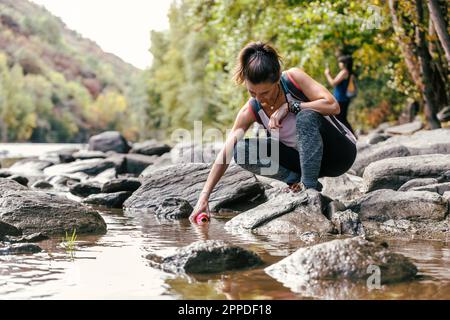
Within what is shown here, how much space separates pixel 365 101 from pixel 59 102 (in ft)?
263

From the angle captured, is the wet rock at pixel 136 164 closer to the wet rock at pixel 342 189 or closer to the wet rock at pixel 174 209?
the wet rock at pixel 342 189

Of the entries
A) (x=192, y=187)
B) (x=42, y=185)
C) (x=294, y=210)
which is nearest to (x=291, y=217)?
(x=294, y=210)

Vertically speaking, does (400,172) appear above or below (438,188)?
above

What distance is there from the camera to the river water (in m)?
3.14

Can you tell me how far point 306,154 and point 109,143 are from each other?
56.7ft

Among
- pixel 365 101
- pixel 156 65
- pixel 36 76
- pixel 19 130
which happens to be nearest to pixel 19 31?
pixel 36 76

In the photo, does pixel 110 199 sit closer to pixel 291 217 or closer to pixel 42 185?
pixel 291 217

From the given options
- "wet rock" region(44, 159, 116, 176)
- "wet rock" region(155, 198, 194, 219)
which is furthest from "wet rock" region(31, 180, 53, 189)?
"wet rock" region(155, 198, 194, 219)

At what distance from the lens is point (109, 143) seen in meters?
22.1

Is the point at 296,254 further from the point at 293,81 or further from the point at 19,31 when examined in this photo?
the point at 19,31

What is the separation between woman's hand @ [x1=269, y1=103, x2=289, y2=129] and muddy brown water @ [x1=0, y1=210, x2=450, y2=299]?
909 millimetres

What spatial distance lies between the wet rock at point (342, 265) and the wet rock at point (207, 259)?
0.26 meters

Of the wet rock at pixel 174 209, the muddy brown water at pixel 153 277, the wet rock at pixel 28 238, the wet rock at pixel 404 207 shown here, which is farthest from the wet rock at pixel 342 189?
the wet rock at pixel 28 238

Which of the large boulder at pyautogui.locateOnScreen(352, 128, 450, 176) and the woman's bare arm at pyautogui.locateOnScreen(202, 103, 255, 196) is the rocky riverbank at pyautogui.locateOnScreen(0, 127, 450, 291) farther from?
the woman's bare arm at pyautogui.locateOnScreen(202, 103, 255, 196)
